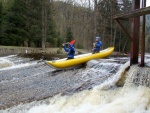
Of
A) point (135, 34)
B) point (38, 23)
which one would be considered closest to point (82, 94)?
point (135, 34)

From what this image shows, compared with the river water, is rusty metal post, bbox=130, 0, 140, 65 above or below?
above

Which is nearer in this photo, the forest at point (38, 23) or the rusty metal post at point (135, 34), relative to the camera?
the rusty metal post at point (135, 34)

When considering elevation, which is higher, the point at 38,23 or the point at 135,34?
the point at 38,23

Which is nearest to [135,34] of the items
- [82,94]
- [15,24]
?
[82,94]

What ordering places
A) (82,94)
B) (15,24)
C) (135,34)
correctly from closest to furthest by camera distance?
(82,94)
(135,34)
(15,24)

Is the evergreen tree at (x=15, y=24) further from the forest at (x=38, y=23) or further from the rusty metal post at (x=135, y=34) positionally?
the rusty metal post at (x=135, y=34)

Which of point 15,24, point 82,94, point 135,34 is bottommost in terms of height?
point 82,94

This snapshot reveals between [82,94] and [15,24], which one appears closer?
[82,94]

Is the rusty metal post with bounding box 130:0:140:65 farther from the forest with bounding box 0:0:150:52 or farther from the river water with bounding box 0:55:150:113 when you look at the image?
the forest with bounding box 0:0:150:52

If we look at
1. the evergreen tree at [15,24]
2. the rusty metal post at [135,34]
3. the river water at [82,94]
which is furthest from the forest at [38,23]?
the river water at [82,94]

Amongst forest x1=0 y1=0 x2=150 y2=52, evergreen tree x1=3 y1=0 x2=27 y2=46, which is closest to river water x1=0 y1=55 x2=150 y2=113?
forest x1=0 y1=0 x2=150 y2=52

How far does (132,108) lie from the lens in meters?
6.30

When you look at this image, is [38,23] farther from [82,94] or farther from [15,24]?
[82,94]

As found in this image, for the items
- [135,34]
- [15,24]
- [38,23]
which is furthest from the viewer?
[38,23]
